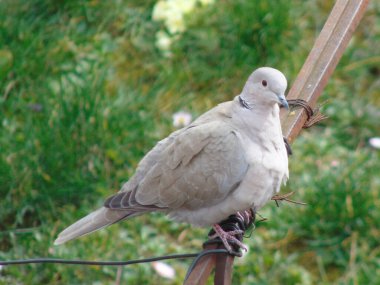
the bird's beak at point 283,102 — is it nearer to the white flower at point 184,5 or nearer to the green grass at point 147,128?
the green grass at point 147,128

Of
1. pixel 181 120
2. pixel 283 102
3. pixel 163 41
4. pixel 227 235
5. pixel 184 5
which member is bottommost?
pixel 181 120

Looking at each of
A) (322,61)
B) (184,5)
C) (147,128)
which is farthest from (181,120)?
(322,61)

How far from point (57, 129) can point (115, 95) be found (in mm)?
527

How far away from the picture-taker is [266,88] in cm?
254

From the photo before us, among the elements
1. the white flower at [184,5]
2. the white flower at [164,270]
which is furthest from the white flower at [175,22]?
the white flower at [164,270]

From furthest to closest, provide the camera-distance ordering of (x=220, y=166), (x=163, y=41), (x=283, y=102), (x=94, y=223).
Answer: (x=163, y=41) < (x=94, y=223) < (x=220, y=166) < (x=283, y=102)

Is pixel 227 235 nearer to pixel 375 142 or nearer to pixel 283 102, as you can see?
pixel 283 102

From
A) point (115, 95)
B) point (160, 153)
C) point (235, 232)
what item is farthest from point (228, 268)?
point (115, 95)

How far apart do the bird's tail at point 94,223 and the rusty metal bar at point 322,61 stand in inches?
24.8

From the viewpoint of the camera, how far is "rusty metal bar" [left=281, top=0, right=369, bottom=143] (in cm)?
249

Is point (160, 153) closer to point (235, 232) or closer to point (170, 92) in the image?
point (235, 232)

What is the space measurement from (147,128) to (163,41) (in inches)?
28.5

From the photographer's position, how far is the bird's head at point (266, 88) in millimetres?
2512

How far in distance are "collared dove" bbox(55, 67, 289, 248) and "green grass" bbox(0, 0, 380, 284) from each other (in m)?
0.86
